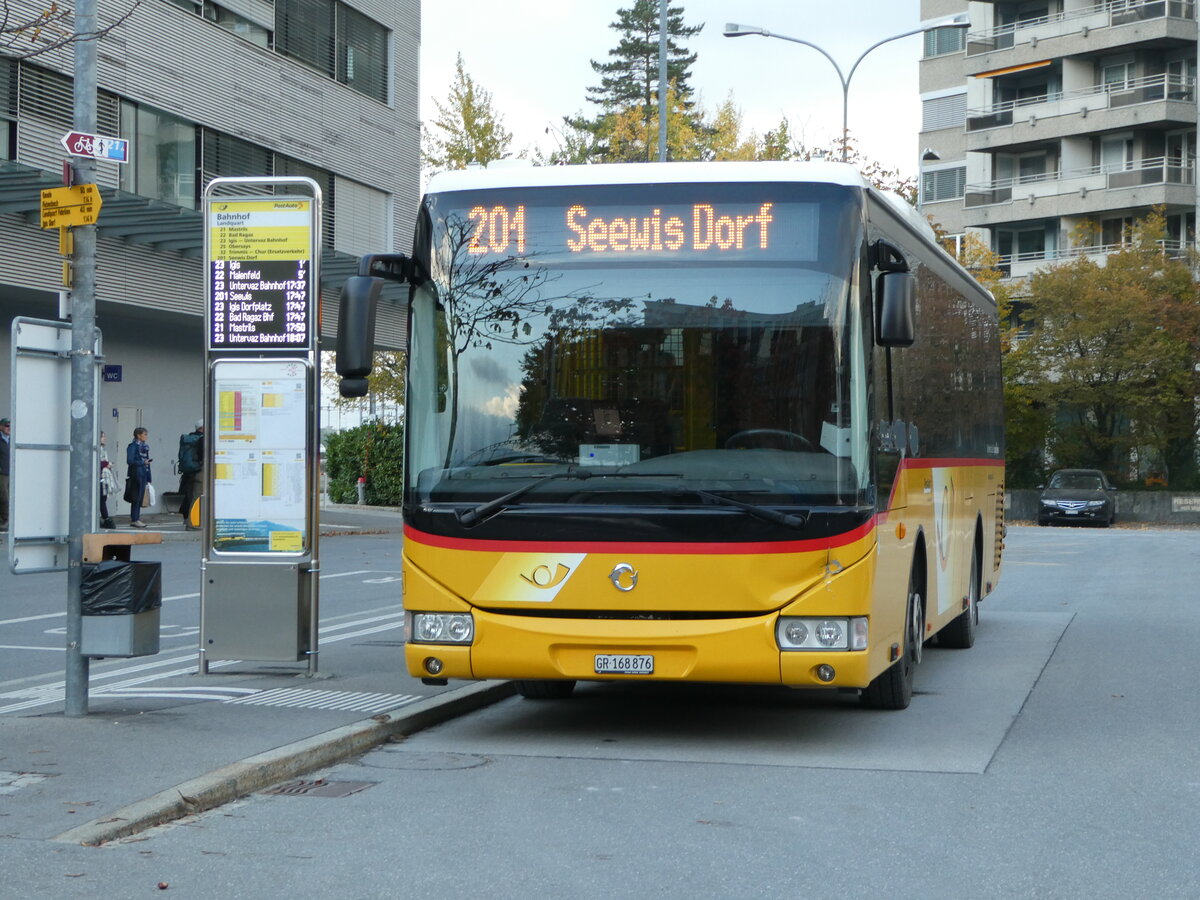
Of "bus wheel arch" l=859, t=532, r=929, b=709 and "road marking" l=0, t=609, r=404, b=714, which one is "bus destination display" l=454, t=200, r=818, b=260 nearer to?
"bus wheel arch" l=859, t=532, r=929, b=709

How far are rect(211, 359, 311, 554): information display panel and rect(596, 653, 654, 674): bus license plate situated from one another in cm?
293

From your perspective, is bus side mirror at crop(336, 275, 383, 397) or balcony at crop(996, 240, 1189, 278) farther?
balcony at crop(996, 240, 1189, 278)

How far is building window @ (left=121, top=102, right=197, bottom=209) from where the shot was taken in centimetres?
2938

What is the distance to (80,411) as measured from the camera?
29.3 ft

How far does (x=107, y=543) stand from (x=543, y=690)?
2973 millimetres

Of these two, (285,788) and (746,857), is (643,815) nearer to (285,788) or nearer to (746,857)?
(746,857)

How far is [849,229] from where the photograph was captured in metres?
8.70

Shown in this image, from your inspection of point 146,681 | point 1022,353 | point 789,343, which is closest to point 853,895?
point 789,343

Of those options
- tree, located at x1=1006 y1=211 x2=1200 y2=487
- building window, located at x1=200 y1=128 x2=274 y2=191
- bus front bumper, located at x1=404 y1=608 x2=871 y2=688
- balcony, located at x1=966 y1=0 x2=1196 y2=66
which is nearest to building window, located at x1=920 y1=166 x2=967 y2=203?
balcony, located at x1=966 y1=0 x2=1196 y2=66

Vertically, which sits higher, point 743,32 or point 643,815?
point 743,32

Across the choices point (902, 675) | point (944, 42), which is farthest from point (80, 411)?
point (944, 42)

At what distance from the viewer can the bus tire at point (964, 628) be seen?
1416cm

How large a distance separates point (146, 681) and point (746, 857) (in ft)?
18.8

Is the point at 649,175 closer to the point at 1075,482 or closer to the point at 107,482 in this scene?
the point at 107,482
